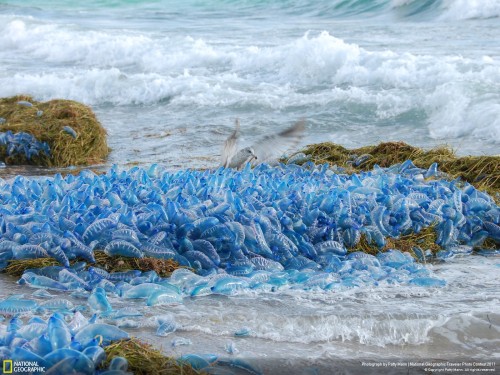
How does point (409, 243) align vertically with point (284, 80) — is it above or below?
above

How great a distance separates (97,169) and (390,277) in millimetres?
4310

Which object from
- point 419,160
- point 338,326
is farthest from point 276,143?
point 338,326

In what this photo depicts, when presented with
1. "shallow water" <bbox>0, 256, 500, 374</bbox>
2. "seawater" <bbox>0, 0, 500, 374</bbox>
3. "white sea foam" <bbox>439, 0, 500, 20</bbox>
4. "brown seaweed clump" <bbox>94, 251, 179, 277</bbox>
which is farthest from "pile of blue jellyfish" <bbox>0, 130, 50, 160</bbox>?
"white sea foam" <bbox>439, 0, 500, 20</bbox>

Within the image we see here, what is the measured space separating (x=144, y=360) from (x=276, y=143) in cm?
374

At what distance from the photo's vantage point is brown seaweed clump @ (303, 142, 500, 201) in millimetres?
6145

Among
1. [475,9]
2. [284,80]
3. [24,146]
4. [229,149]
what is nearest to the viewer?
[229,149]

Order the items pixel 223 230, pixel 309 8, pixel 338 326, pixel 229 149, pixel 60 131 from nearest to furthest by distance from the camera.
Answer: pixel 338 326, pixel 223 230, pixel 229 149, pixel 60 131, pixel 309 8

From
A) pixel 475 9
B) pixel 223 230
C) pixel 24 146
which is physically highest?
pixel 475 9

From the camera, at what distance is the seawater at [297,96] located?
3316 millimetres

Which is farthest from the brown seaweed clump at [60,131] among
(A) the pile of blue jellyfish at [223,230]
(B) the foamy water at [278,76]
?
(A) the pile of blue jellyfish at [223,230]

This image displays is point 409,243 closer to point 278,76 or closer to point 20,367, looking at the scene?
point 20,367

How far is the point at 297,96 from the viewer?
11648 mm

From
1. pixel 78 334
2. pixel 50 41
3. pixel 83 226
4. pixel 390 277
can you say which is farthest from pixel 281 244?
pixel 50 41

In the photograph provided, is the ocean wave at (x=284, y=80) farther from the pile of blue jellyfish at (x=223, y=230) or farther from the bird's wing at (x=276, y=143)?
the pile of blue jellyfish at (x=223, y=230)
